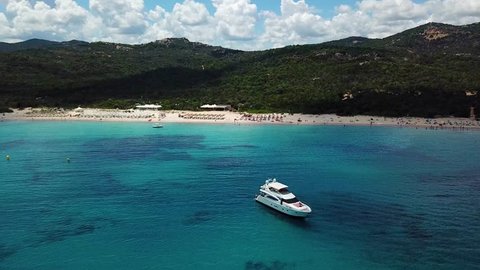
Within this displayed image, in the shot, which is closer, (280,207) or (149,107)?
(280,207)

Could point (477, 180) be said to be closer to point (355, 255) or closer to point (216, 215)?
point (355, 255)

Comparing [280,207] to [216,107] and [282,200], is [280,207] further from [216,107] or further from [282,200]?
[216,107]

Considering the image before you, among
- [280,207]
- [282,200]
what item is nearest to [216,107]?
[282,200]

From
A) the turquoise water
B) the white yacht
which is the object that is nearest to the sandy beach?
the turquoise water

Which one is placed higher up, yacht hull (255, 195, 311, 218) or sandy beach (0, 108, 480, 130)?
sandy beach (0, 108, 480, 130)

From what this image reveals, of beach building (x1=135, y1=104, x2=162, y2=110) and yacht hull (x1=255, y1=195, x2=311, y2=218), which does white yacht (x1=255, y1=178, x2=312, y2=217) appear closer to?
yacht hull (x1=255, y1=195, x2=311, y2=218)

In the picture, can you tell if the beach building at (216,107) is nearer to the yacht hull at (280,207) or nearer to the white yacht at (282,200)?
the white yacht at (282,200)
